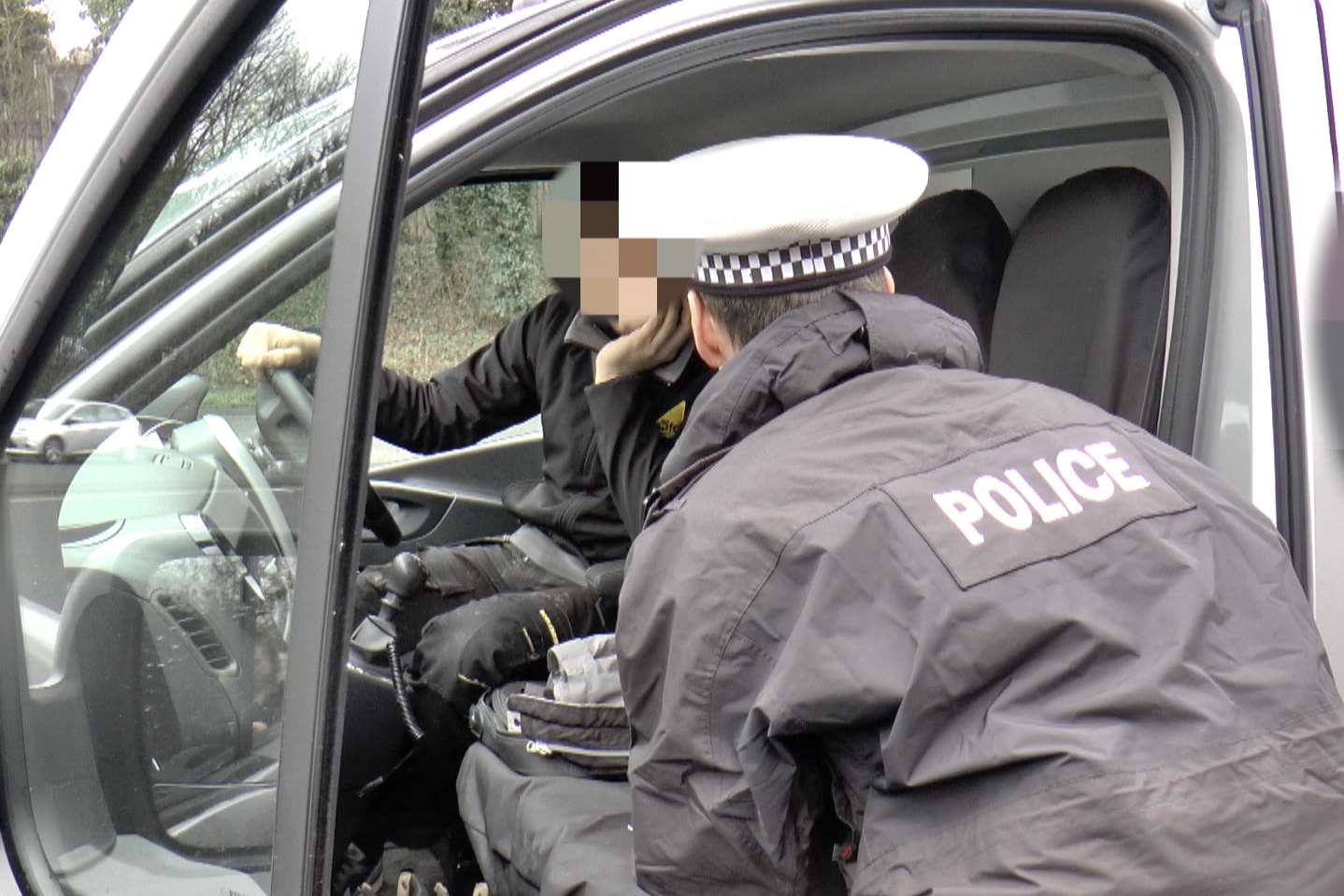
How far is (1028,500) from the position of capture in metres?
1.12

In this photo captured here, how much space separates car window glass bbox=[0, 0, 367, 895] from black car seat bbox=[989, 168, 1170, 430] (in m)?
1.29

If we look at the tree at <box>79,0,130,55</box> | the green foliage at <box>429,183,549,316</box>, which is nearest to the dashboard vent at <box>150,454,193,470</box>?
the tree at <box>79,0,130,55</box>

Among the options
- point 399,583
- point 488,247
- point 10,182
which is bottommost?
point 488,247

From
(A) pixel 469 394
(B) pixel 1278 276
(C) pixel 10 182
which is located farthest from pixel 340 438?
(A) pixel 469 394

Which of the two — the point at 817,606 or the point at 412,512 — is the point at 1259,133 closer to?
the point at 817,606

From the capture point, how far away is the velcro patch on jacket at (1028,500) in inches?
42.5

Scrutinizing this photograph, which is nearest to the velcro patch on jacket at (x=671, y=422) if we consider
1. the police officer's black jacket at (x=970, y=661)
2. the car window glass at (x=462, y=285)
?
the police officer's black jacket at (x=970, y=661)

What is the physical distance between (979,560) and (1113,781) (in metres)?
0.20

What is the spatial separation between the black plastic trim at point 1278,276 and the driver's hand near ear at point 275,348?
1.20m

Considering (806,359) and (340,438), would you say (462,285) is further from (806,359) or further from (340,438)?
(340,438)

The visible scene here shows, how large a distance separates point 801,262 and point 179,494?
0.67 metres

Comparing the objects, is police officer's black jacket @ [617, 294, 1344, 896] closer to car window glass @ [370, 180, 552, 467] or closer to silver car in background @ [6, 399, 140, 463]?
silver car in background @ [6, 399, 140, 463]

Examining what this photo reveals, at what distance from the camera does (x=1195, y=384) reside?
1726mm

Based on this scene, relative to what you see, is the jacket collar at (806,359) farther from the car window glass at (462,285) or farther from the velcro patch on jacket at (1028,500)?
the car window glass at (462,285)
